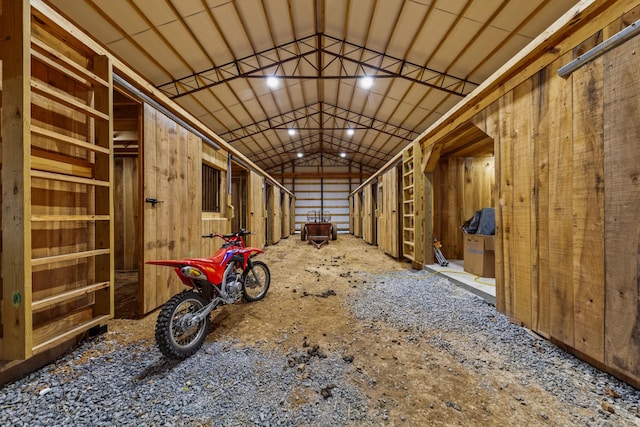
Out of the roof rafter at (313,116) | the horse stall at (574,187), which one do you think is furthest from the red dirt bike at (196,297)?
the roof rafter at (313,116)

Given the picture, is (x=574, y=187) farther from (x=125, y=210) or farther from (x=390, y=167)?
(x=125, y=210)

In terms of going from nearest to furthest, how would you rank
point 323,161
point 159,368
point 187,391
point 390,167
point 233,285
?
point 187,391
point 159,368
point 233,285
point 390,167
point 323,161

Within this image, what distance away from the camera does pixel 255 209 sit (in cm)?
726

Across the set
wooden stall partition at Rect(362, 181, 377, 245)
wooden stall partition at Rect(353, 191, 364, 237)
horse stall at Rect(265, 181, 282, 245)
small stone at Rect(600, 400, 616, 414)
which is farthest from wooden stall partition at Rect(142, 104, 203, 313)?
wooden stall partition at Rect(353, 191, 364, 237)

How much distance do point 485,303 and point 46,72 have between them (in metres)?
4.88

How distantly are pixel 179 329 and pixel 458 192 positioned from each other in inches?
232

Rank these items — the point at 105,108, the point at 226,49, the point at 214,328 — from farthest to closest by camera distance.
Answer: the point at 226,49, the point at 214,328, the point at 105,108

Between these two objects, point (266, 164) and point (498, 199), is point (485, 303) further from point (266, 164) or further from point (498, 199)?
point (266, 164)

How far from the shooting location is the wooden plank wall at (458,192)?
18.2ft

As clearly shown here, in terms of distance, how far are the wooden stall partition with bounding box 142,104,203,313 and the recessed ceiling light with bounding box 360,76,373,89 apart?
A: 7190mm

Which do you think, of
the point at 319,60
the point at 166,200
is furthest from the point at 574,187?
the point at 319,60

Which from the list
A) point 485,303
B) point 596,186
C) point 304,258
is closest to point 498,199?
point 596,186

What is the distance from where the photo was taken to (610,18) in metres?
1.61

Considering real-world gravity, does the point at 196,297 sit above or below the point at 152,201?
below
